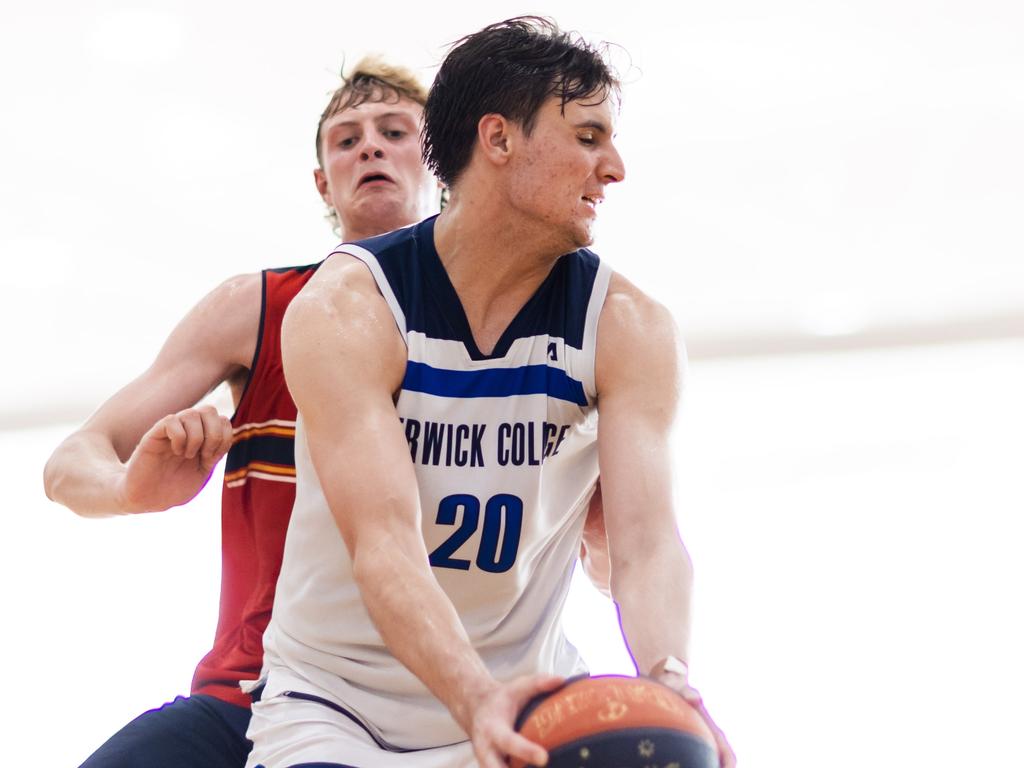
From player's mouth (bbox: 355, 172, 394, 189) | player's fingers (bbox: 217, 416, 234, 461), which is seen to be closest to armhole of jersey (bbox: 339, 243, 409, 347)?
player's fingers (bbox: 217, 416, 234, 461)

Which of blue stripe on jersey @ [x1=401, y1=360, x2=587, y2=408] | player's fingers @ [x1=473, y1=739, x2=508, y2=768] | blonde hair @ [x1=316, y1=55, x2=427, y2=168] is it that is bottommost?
player's fingers @ [x1=473, y1=739, x2=508, y2=768]

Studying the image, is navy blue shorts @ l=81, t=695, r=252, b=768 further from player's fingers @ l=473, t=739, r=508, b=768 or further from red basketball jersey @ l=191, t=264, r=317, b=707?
player's fingers @ l=473, t=739, r=508, b=768

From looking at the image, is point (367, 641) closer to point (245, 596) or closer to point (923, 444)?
point (245, 596)

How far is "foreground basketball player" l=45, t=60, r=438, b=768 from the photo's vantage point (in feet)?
7.70

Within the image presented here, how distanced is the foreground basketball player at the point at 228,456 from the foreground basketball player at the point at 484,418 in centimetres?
26

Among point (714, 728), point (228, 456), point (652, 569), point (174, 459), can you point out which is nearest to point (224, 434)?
point (174, 459)

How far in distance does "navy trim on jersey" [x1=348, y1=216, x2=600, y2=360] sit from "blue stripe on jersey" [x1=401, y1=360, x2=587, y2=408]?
0.13 feet

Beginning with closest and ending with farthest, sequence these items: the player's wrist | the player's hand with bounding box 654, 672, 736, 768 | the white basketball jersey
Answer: the player's hand with bounding box 654, 672, 736, 768 → the player's wrist → the white basketball jersey

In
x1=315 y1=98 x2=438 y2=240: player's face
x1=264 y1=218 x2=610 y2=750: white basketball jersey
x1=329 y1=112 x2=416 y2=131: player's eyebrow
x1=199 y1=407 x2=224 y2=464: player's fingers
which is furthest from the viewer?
x1=329 y1=112 x2=416 y2=131: player's eyebrow

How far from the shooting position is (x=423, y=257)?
2250mm

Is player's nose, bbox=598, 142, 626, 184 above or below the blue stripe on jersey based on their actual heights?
above

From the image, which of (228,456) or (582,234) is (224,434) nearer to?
(228,456)

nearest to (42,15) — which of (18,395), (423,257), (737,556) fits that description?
(18,395)

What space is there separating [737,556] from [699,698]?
4493mm
